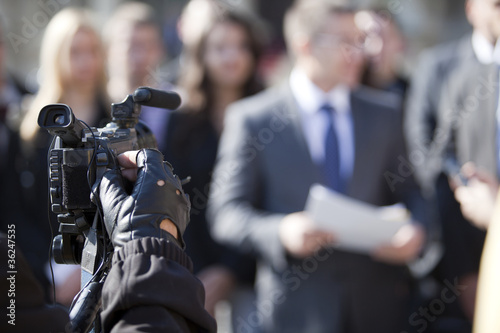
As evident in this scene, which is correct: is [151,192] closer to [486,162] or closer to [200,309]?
[200,309]

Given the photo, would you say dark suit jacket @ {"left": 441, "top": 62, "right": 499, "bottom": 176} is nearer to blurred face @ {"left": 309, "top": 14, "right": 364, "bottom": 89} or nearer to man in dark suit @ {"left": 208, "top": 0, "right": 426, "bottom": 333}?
man in dark suit @ {"left": 208, "top": 0, "right": 426, "bottom": 333}

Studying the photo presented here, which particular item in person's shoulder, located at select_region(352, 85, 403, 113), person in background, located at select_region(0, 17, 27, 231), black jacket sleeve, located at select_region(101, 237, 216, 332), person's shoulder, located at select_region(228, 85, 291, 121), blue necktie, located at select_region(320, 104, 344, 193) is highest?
black jacket sleeve, located at select_region(101, 237, 216, 332)

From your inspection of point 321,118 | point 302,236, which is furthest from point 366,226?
point 321,118

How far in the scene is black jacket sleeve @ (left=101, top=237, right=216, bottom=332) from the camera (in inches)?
51.2

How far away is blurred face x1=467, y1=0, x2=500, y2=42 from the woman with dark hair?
115 centimetres

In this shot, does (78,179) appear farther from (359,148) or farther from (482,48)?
(482,48)

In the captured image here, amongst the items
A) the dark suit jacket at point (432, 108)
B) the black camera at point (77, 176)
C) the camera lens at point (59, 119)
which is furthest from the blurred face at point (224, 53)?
the camera lens at point (59, 119)

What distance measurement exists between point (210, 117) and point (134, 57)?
21.0 inches

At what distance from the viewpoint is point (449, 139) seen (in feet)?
11.3

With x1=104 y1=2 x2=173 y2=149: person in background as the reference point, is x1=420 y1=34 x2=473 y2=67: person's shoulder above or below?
above

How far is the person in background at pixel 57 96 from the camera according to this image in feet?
12.0

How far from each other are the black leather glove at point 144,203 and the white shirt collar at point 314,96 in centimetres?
195

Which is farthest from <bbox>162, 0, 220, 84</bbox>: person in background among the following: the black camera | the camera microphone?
the black camera

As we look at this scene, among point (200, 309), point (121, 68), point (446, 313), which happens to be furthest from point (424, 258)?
point (200, 309)
